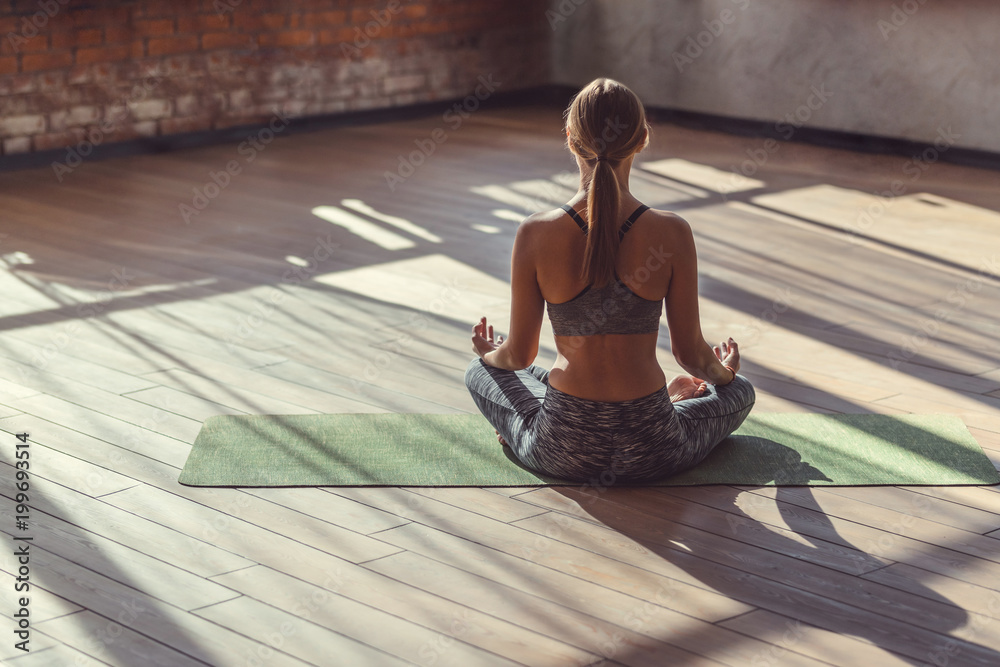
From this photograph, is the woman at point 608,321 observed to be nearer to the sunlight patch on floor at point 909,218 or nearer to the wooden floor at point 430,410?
the wooden floor at point 430,410

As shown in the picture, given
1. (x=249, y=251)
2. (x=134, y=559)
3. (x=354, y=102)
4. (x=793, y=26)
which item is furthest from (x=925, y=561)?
(x=354, y=102)

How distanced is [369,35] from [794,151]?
2921 mm

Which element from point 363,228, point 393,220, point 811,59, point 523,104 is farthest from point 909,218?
point 523,104

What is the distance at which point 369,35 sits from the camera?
790 centimetres

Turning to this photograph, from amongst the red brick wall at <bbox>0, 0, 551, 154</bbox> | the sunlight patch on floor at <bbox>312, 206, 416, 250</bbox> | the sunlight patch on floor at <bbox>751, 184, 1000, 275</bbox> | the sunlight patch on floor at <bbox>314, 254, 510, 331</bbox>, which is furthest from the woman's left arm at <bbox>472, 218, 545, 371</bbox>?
the red brick wall at <bbox>0, 0, 551, 154</bbox>

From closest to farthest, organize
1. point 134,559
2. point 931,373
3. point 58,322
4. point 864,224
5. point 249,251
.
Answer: point 134,559
point 931,373
point 58,322
point 249,251
point 864,224

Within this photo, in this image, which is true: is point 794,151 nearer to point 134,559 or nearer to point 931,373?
point 931,373

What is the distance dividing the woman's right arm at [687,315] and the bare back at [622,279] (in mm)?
16

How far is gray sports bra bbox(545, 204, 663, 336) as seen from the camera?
7.93 ft

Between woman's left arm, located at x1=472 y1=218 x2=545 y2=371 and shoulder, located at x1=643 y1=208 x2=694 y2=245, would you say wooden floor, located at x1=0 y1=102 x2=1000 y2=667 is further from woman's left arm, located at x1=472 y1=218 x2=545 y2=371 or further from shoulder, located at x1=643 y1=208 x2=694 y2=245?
shoulder, located at x1=643 y1=208 x2=694 y2=245

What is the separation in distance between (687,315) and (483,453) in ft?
2.06

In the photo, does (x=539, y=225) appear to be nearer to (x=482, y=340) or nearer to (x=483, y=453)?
(x=482, y=340)

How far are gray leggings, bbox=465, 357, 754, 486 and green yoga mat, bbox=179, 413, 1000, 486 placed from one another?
0.06 meters

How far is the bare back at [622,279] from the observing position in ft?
7.84
